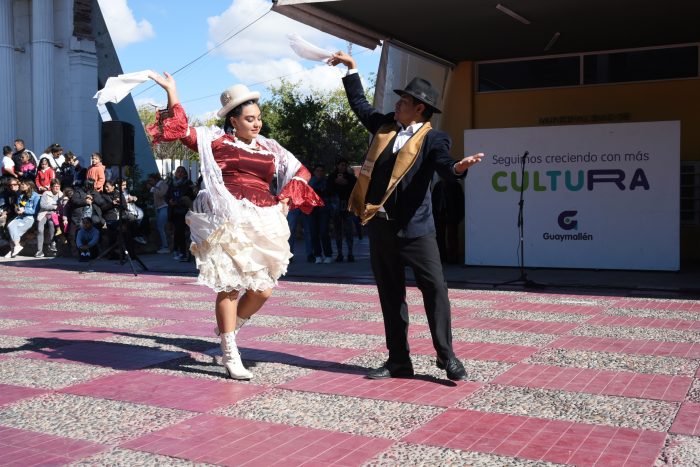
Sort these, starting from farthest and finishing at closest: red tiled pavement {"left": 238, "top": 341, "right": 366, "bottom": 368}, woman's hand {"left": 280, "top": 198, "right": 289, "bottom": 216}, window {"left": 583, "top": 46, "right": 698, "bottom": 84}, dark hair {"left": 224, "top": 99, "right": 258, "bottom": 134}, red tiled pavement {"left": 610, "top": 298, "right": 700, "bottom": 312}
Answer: window {"left": 583, "top": 46, "right": 698, "bottom": 84}, red tiled pavement {"left": 610, "top": 298, "right": 700, "bottom": 312}, red tiled pavement {"left": 238, "top": 341, "right": 366, "bottom": 368}, woman's hand {"left": 280, "top": 198, "right": 289, "bottom": 216}, dark hair {"left": 224, "top": 99, "right": 258, "bottom": 134}

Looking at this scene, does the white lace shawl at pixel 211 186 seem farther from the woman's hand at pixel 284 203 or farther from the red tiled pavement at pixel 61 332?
the red tiled pavement at pixel 61 332

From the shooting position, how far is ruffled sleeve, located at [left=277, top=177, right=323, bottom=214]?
19.7 ft

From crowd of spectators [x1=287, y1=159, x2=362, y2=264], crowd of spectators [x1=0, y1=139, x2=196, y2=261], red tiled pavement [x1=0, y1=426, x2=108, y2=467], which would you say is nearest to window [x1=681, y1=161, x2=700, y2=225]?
crowd of spectators [x1=287, y1=159, x2=362, y2=264]

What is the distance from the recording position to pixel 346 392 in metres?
A: 5.25

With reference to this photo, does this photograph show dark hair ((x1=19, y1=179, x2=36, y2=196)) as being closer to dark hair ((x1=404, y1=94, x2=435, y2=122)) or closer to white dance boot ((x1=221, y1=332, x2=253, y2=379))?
white dance boot ((x1=221, y1=332, x2=253, y2=379))

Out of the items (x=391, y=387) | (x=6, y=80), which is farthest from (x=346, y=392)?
(x=6, y=80)

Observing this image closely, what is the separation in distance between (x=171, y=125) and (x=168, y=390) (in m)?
1.77

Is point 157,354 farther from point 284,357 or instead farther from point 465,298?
point 465,298

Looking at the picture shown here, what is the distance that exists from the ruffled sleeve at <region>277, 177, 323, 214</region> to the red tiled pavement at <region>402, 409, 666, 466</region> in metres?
2.06

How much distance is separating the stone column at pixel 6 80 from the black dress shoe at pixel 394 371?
22.4 meters

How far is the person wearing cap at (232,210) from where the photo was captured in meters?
5.63

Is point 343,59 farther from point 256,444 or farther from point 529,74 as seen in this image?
point 529,74

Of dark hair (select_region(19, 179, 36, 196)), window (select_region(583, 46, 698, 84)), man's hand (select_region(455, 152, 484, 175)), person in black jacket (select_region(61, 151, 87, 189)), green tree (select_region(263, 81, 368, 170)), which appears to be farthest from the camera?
green tree (select_region(263, 81, 368, 170))

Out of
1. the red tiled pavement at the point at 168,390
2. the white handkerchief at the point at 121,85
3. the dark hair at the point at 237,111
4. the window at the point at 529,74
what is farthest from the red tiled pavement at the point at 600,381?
the window at the point at 529,74
